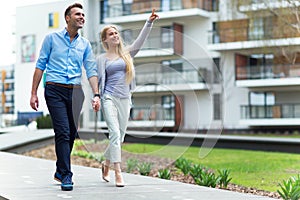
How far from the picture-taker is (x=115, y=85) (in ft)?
20.2

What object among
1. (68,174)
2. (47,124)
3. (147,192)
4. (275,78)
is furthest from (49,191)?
(275,78)

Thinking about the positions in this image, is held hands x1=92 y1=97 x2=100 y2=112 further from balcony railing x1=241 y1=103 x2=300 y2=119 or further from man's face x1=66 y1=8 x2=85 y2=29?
balcony railing x1=241 y1=103 x2=300 y2=119

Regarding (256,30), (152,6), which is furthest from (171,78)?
(256,30)

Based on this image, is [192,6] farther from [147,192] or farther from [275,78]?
[147,192]

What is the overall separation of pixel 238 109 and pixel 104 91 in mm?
30256

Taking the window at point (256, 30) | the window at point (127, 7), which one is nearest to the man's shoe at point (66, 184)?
the window at point (256, 30)

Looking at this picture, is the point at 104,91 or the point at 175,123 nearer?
the point at 104,91

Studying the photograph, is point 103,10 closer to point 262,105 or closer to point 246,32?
point 246,32

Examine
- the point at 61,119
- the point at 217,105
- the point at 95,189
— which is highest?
the point at 61,119

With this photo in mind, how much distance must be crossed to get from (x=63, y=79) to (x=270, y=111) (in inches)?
1154

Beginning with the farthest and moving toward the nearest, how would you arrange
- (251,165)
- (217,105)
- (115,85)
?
(217,105)
(251,165)
(115,85)

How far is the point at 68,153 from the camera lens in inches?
232

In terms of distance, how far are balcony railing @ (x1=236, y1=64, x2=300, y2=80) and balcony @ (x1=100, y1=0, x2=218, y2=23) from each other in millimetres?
4817

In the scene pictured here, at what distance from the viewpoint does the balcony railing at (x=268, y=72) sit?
108 ft
